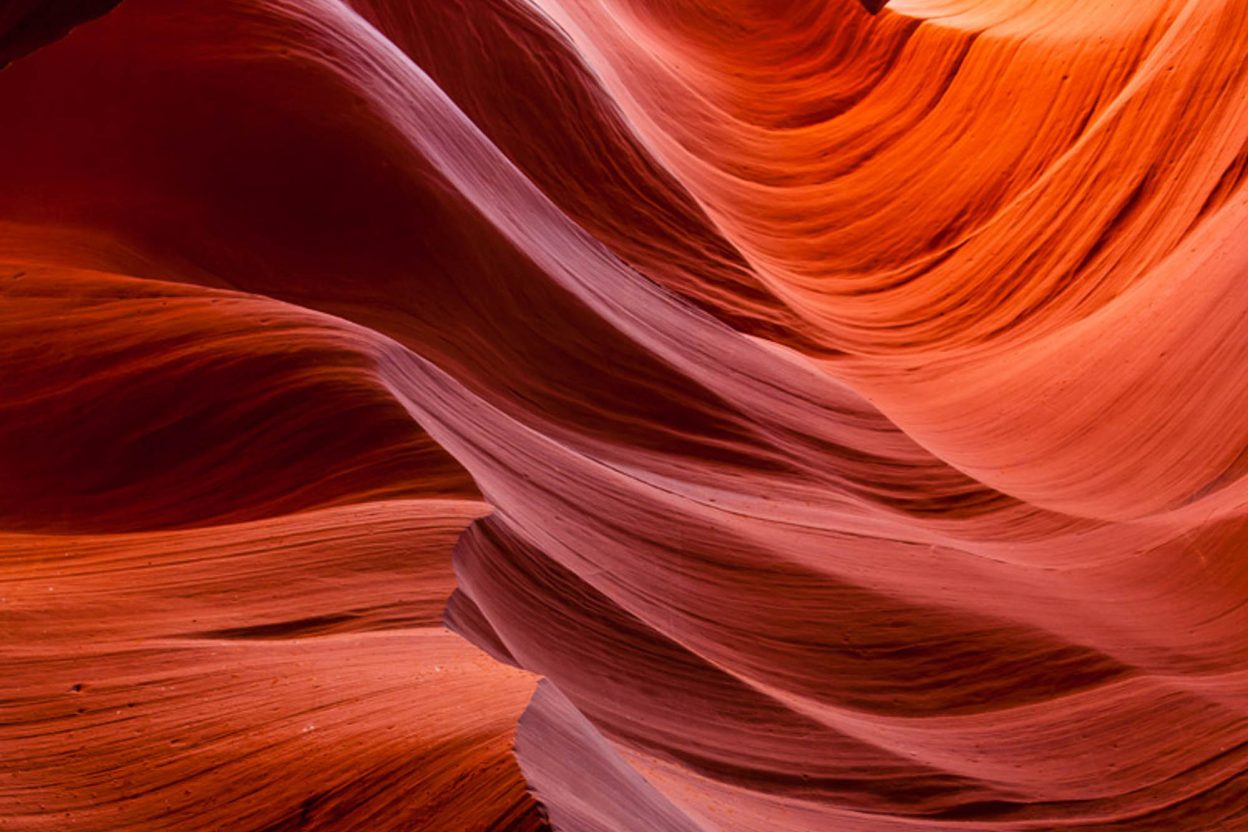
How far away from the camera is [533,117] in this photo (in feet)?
17.9

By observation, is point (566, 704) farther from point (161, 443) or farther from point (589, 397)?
point (589, 397)

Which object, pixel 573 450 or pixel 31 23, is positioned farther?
pixel 31 23

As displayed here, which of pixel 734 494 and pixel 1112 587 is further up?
pixel 734 494

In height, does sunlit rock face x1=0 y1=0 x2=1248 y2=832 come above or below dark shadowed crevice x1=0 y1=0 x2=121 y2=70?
below

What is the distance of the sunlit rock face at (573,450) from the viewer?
6.92 ft

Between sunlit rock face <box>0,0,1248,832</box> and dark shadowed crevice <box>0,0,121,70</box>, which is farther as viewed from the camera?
dark shadowed crevice <box>0,0,121,70</box>

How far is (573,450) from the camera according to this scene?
3.72m

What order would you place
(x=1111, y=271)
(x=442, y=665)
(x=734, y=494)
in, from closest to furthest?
(x=442, y=665), (x=734, y=494), (x=1111, y=271)

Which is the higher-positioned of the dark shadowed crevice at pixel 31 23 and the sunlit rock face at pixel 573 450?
the dark shadowed crevice at pixel 31 23

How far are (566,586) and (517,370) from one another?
1.20 meters

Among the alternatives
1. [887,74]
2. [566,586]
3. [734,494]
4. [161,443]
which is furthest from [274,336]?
[887,74]

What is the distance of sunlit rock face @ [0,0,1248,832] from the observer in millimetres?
2109

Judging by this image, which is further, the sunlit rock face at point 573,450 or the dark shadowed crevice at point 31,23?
the dark shadowed crevice at point 31,23

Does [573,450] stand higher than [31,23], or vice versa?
[31,23]
